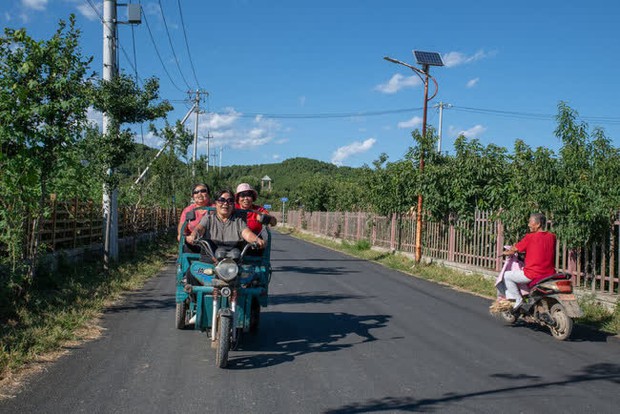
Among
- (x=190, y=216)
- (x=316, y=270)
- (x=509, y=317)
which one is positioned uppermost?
(x=190, y=216)

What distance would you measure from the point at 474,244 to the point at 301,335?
386 inches

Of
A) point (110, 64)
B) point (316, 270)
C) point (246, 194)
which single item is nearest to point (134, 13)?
point (110, 64)

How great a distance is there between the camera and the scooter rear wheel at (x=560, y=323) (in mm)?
7640

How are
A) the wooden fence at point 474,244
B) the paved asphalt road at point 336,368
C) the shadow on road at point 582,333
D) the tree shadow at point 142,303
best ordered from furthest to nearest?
the wooden fence at point 474,244 < the tree shadow at point 142,303 < the shadow on road at point 582,333 < the paved asphalt road at point 336,368

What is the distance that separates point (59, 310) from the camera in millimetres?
8242

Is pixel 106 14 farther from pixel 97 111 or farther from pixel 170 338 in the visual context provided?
pixel 170 338

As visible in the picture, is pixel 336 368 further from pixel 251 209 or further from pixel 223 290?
pixel 251 209

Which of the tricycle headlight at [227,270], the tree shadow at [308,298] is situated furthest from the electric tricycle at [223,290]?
the tree shadow at [308,298]

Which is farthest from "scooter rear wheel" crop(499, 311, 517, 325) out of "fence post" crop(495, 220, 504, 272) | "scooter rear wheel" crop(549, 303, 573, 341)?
"fence post" crop(495, 220, 504, 272)

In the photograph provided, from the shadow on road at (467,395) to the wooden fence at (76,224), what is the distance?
6.88 meters

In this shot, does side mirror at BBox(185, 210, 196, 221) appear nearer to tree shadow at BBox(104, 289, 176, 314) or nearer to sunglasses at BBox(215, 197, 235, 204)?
sunglasses at BBox(215, 197, 235, 204)

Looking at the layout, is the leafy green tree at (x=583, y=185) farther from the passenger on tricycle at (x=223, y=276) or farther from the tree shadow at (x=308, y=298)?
the passenger on tricycle at (x=223, y=276)

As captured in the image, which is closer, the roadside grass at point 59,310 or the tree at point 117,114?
the roadside grass at point 59,310

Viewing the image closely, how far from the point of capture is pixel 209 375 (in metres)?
5.47
